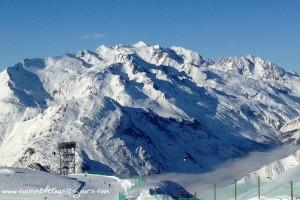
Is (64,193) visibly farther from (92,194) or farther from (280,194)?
(280,194)

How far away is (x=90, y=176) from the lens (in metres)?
150

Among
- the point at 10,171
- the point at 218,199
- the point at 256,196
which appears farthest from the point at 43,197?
the point at 256,196

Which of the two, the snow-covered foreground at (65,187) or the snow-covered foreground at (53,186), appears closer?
the snow-covered foreground at (65,187)

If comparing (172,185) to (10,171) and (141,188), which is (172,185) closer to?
(141,188)

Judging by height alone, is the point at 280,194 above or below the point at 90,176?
below

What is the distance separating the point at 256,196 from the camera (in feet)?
281

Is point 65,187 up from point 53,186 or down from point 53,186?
down

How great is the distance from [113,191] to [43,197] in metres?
12.8

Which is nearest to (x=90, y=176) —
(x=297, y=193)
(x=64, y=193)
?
(x=64, y=193)

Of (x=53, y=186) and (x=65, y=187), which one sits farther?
(x=53, y=186)

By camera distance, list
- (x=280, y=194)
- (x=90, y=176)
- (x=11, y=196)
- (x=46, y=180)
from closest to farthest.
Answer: (x=280, y=194), (x=11, y=196), (x=46, y=180), (x=90, y=176)

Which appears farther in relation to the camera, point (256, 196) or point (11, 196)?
point (11, 196)

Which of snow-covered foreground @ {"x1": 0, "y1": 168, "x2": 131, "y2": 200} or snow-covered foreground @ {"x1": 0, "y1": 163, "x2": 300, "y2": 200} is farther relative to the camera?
snow-covered foreground @ {"x1": 0, "y1": 168, "x2": 131, "y2": 200}

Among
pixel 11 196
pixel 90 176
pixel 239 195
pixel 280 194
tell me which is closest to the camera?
pixel 280 194
